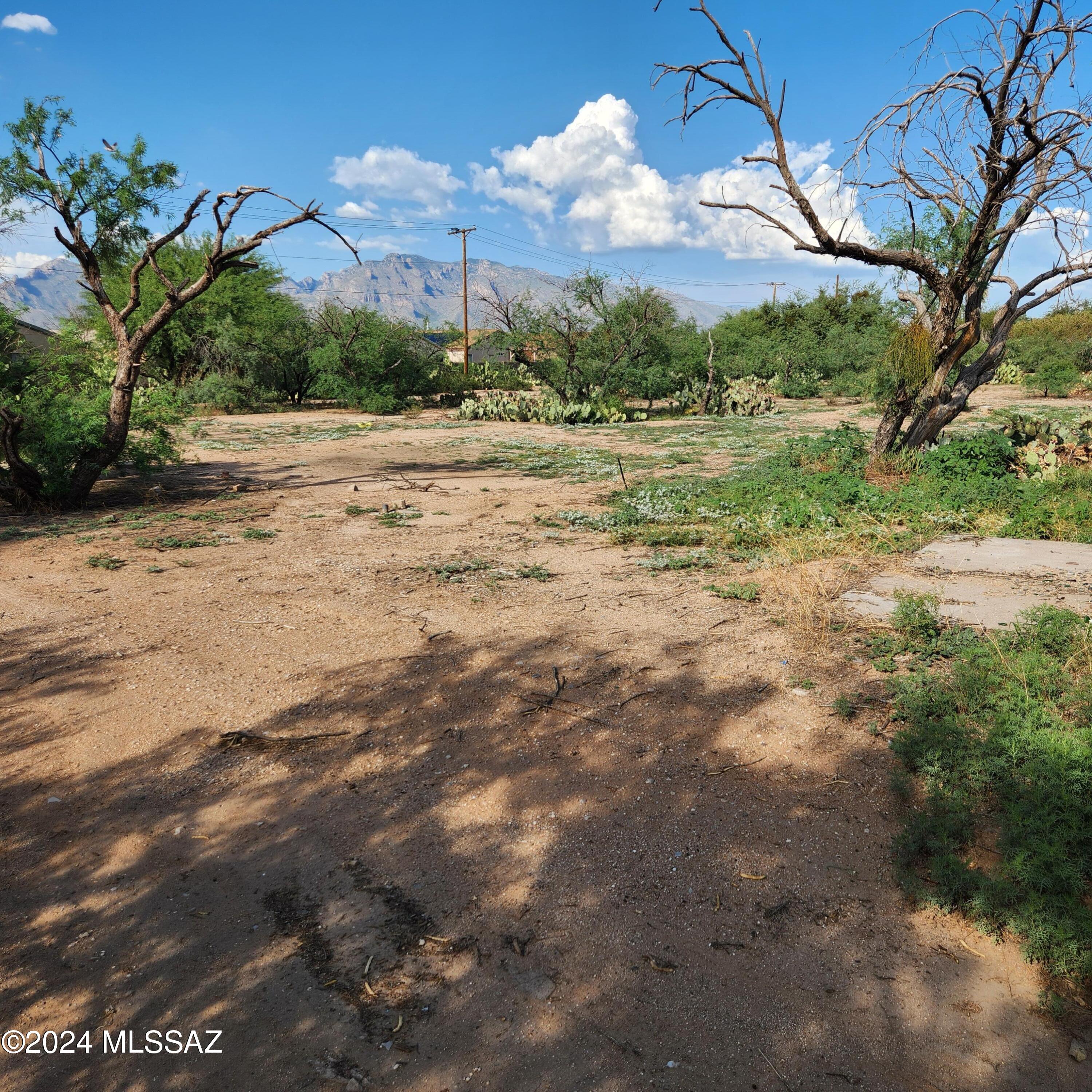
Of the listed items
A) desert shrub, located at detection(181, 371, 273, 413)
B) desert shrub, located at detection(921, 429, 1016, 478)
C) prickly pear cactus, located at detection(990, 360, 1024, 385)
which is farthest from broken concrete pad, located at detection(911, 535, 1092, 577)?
prickly pear cactus, located at detection(990, 360, 1024, 385)

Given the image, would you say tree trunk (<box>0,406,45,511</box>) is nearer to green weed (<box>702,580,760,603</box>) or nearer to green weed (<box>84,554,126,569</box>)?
green weed (<box>84,554,126,569</box>)

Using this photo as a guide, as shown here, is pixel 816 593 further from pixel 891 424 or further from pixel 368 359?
pixel 368 359

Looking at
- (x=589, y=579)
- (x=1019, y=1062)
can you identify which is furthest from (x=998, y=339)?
(x=1019, y=1062)

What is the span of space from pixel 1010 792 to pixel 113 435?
10735mm

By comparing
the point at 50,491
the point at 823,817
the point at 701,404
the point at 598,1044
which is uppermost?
the point at 701,404

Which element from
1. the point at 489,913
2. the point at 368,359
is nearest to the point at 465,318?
the point at 368,359

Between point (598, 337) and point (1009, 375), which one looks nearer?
point (598, 337)

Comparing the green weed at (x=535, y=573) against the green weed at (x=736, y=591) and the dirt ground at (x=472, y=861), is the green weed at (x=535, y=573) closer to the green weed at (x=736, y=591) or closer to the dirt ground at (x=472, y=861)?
the dirt ground at (x=472, y=861)

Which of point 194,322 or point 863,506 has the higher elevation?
point 194,322

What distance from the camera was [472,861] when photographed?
3090 mm

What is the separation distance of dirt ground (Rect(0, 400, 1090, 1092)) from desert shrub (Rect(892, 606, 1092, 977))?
0.14 metres

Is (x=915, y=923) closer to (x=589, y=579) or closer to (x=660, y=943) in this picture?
(x=660, y=943)

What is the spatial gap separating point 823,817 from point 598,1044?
1.50 meters

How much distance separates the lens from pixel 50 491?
936 centimetres
